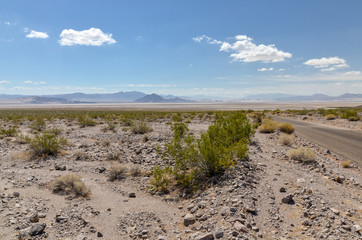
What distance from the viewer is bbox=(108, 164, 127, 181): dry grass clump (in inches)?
355

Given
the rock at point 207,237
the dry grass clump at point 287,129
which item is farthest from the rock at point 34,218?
the dry grass clump at point 287,129

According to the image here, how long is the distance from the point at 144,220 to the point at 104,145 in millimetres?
9835

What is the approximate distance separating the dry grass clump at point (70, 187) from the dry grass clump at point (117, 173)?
1414 millimetres

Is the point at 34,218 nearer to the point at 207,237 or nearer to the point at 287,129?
the point at 207,237

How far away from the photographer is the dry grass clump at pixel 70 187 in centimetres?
738

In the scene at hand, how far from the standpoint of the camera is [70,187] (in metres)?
7.68

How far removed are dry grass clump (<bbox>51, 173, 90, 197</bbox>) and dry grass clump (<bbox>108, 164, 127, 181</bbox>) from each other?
1.41 m

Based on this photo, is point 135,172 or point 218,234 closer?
point 218,234

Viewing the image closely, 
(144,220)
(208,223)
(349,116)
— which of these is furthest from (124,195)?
(349,116)

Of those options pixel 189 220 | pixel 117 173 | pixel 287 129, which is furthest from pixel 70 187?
pixel 287 129

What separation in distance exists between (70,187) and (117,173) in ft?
6.32

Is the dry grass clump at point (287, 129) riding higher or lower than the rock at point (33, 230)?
higher

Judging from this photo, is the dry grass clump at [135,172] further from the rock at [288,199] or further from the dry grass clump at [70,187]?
the rock at [288,199]

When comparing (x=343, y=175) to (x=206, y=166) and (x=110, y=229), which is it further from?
(x=110, y=229)
